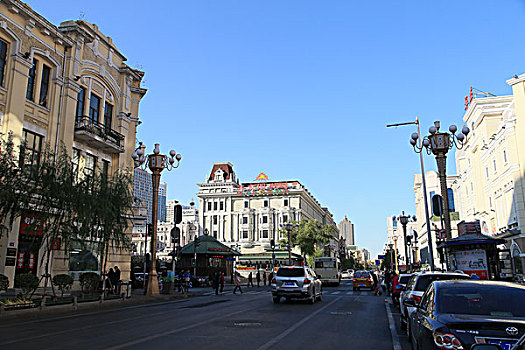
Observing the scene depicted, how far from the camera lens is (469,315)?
5.74 m

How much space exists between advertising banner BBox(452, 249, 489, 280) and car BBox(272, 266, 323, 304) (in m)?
7.80

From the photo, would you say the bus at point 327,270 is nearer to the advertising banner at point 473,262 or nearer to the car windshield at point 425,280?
the advertising banner at point 473,262

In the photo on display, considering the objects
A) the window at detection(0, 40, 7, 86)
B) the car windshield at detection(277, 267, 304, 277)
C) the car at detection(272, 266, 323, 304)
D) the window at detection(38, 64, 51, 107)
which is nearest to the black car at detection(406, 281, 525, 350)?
the car at detection(272, 266, 323, 304)

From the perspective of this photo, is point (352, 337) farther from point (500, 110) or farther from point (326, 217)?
point (326, 217)

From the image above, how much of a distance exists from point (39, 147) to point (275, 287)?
630 inches

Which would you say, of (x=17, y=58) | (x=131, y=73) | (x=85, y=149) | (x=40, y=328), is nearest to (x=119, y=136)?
(x=85, y=149)

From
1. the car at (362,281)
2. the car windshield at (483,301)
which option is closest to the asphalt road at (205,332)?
the car windshield at (483,301)

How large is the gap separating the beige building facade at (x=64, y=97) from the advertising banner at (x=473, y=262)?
19797 mm

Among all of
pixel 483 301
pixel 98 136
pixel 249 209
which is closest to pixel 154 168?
pixel 98 136

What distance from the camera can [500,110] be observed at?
136 ft

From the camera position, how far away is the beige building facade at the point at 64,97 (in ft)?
77.0

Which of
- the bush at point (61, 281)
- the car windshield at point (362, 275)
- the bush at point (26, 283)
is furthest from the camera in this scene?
the car windshield at point (362, 275)

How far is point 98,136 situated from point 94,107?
9.38ft

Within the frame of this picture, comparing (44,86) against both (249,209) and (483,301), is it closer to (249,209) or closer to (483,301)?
(483,301)
